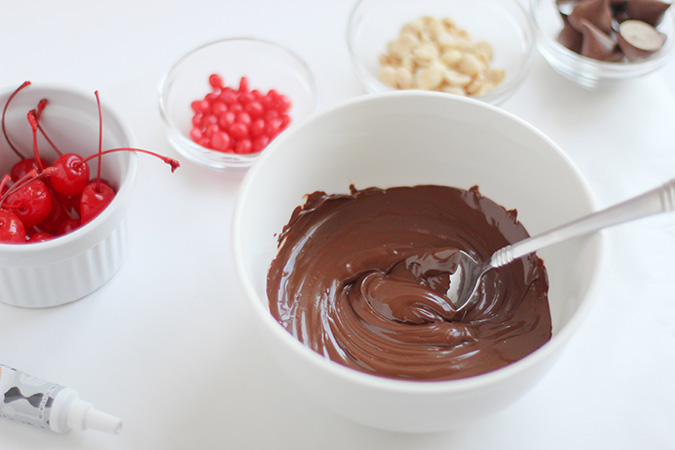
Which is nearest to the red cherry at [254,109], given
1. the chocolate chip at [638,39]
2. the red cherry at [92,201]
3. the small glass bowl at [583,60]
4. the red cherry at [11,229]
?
the red cherry at [92,201]

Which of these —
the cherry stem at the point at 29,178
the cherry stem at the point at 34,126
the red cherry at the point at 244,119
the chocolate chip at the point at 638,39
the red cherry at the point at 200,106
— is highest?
the cherry stem at the point at 34,126

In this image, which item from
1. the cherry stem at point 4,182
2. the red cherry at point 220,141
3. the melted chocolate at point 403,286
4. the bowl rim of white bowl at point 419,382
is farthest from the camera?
the red cherry at point 220,141

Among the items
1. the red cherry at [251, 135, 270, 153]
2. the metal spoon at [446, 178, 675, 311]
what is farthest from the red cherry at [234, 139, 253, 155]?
the metal spoon at [446, 178, 675, 311]

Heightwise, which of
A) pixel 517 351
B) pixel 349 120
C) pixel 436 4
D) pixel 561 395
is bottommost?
pixel 561 395

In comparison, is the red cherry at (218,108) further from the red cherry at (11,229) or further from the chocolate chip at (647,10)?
the chocolate chip at (647,10)

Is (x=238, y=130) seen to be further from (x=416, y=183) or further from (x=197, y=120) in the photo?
(x=416, y=183)

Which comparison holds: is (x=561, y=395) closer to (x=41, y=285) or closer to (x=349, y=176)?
(x=349, y=176)

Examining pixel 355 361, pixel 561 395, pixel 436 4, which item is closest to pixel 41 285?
pixel 355 361
